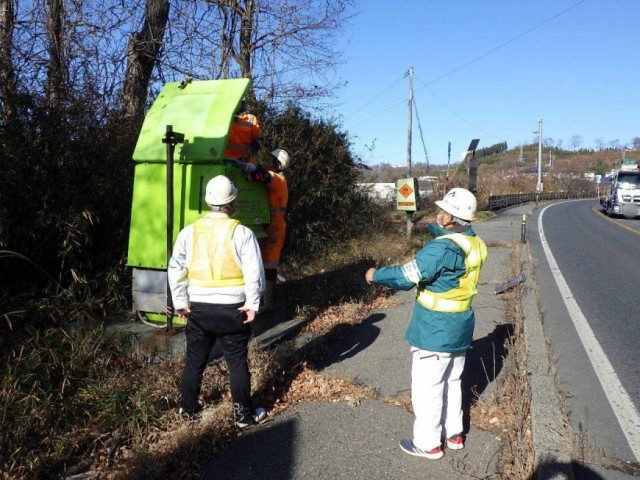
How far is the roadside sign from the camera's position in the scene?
1353cm

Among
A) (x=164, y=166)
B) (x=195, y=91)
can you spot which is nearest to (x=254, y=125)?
(x=195, y=91)

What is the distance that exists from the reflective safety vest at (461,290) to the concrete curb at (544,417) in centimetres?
99

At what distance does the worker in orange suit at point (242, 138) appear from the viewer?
5.06 metres

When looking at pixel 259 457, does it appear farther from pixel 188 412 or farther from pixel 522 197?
pixel 522 197

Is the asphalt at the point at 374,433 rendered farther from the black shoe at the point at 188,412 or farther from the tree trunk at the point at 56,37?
the tree trunk at the point at 56,37

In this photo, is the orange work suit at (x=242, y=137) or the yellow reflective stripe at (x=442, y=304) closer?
the yellow reflective stripe at (x=442, y=304)

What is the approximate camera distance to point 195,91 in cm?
516

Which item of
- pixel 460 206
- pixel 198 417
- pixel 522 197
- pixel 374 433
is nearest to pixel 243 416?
pixel 198 417

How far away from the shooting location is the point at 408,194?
13617 millimetres

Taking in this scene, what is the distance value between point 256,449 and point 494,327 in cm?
404

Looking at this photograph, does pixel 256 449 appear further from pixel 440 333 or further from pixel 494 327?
pixel 494 327

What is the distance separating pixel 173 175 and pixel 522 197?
4498 centimetres

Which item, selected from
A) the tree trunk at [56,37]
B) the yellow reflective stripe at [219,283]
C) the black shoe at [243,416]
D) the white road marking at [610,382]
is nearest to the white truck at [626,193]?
the white road marking at [610,382]

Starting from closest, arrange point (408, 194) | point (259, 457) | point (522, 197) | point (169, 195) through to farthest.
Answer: point (259, 457), point (169, 195), point (408, 194), point (522, 197)
